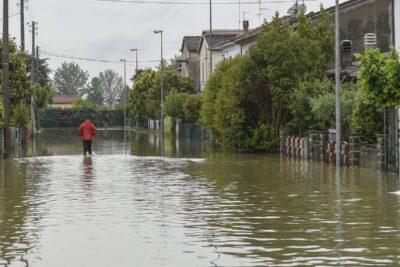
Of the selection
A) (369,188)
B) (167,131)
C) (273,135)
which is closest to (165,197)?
(369,188)

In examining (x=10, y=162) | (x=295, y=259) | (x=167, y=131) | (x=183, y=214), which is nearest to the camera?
(x=295, y=259)

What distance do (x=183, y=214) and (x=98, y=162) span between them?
18.8 m

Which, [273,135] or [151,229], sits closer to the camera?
[151,229]

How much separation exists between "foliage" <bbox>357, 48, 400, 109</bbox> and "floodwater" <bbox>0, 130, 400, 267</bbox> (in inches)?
93.5

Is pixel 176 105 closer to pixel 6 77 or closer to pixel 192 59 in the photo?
pixel 192 59

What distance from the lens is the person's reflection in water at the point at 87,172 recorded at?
23.9 m

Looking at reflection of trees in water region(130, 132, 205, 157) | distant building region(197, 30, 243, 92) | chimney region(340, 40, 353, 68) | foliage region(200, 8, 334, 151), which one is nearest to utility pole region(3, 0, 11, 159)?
reflection of trees in water region(130, 132, 205, 157)

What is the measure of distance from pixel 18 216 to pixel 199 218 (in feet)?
11.2

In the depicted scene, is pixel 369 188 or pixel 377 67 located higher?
pixel 377 67

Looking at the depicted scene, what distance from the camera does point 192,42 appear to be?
106 meters

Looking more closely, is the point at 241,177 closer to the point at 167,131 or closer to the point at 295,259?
the point at 295,259

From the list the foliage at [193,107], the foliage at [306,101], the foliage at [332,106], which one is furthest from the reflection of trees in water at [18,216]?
the foliage at [193,107]

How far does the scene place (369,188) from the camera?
22.1m

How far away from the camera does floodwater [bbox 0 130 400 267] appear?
11500 millimetres
